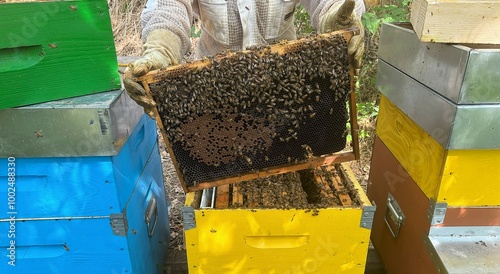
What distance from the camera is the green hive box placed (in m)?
1.39

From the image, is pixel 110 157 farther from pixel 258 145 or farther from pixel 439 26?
pixel 439 26

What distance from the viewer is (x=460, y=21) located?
138 cm

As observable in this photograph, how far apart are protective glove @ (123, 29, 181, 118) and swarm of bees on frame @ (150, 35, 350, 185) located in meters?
0.06

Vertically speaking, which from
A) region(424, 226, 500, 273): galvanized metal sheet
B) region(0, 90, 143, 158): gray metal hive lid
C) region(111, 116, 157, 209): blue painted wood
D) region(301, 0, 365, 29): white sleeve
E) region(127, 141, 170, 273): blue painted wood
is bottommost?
region(127, 141, 170, 273): blue painted wood

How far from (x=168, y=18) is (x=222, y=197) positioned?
100cm

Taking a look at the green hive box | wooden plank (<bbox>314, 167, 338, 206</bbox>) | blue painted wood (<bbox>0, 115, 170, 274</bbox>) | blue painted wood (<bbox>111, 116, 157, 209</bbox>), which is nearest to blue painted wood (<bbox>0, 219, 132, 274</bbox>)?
blue painted wood (<bbox>0, 115, 170, 274</bbox>)

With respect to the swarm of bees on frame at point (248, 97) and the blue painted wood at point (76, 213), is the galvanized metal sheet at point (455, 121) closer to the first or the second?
the swarm of bees on frame at point (248, 97)

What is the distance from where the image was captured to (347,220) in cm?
171

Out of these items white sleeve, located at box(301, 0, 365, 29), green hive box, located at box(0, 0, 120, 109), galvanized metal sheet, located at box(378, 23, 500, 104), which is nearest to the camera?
galvanized metal sheet, located at box(378, 23, 500, 104)

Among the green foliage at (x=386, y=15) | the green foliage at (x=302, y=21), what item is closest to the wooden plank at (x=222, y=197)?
the green foliage at (x=386, y=15)

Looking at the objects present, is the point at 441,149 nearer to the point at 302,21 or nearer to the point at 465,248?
the point at 465,248

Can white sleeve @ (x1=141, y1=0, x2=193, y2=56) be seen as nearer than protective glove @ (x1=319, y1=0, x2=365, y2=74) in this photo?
No

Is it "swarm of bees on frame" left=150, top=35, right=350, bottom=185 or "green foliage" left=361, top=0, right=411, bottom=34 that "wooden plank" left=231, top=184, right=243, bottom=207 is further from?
"green foliage" left=361, top=0, right=411, bottom=34

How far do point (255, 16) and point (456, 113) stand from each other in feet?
4.62
